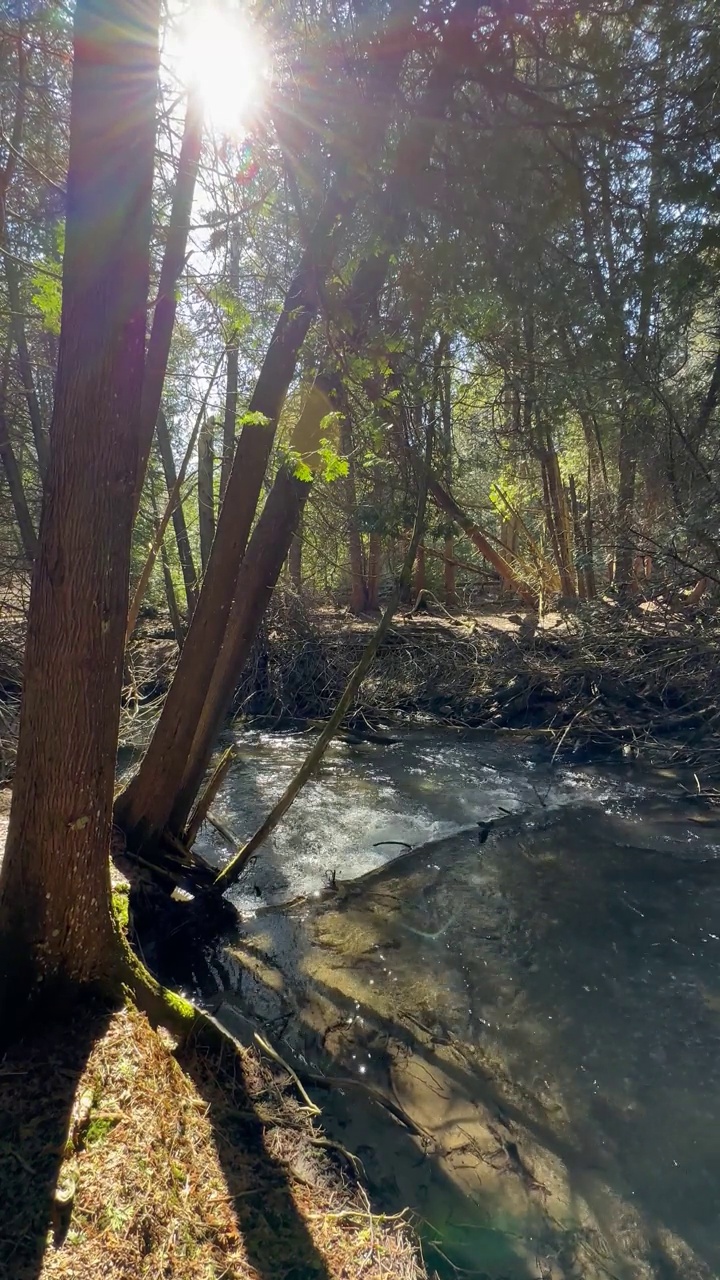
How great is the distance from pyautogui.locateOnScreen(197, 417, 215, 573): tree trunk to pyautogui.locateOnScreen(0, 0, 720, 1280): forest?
81cm

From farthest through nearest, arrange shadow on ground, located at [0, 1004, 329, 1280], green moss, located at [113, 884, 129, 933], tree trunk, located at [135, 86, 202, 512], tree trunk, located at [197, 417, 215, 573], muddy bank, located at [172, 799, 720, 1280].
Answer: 1. tree trunk, located at [197, 417, 215, 573]
2. tree trunk, located at [135, 86, 202, 512]
3. green moss, located at [113, 884, 129, 933]
4. muddy bank, located at [172, 799, 720, 1280]
5. shadow on ground, located at [0, 1004, 329, 1280]

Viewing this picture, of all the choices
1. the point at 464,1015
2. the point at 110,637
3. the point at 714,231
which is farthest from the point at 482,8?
the point at 464,1015

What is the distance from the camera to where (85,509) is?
264cm

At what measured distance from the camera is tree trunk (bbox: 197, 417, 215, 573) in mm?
8094

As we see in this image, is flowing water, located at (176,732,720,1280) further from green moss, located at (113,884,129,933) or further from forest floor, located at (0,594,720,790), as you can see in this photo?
forest floor, located at (0,594,720,790)

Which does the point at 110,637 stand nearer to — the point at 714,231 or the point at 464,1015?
the point at 464,1015

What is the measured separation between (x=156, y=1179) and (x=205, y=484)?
1010 cm

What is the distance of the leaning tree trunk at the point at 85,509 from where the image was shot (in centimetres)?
259

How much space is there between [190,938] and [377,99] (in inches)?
219

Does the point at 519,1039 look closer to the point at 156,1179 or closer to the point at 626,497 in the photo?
the point at 156,1179

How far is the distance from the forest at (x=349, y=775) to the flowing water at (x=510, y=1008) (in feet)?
0.08

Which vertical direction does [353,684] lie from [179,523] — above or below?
below

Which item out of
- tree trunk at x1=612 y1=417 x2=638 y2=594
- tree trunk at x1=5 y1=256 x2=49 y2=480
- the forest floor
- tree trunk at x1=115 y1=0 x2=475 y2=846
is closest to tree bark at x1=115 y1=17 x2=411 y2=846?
tree trunk at x1=115 y1=0 x2=475 y2=846

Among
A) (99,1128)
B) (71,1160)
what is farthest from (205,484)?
(71,1160)
